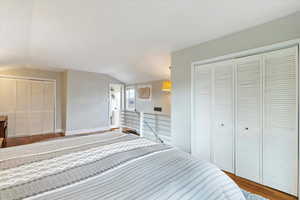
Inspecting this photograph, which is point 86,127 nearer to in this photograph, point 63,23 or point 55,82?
point 55,82

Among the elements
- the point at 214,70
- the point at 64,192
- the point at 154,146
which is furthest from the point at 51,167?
the point at 214,70

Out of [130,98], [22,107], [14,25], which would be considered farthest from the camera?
[130,98]

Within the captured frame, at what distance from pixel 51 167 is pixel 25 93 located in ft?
16.5

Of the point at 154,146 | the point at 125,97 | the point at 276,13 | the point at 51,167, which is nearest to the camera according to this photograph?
the point at 51,167

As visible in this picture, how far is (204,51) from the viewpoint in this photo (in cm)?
277

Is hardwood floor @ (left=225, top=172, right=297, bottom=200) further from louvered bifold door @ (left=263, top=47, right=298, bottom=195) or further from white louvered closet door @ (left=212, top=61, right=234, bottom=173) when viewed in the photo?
white louvered closet door @ (left=212, top=61, right=234, bottom=173)

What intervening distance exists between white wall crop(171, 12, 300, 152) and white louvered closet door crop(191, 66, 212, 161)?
15 cm

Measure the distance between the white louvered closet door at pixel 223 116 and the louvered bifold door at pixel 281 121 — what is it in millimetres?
450

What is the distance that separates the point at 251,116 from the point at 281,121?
0.34m

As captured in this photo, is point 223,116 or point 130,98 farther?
point 130,98

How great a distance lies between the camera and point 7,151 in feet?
4.61

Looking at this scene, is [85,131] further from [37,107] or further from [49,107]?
[37,107]

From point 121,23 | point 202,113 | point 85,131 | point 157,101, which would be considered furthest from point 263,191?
point 85,131

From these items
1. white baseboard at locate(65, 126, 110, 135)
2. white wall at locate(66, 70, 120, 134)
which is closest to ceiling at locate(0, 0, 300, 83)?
white wall at locate(66, 70, 120, 134)
